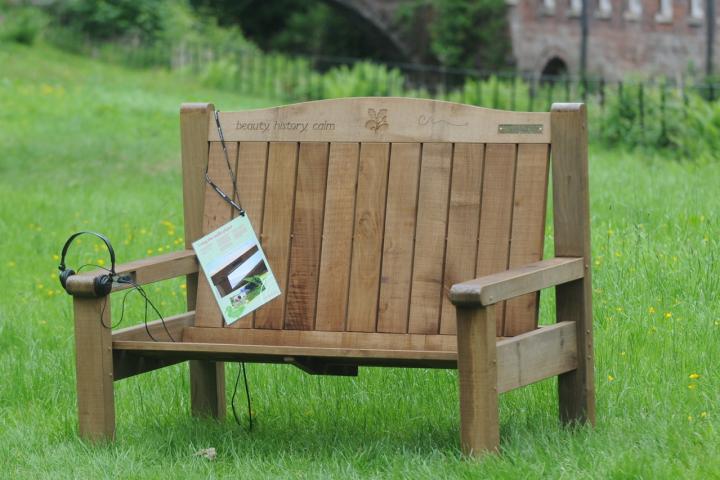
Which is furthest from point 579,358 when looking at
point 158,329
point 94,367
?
point 94,367

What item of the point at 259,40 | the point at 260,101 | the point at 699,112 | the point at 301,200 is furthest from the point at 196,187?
the point at 259,40

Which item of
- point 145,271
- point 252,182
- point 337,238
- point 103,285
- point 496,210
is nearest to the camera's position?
point 103,285

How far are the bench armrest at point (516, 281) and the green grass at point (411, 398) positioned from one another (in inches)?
19.2

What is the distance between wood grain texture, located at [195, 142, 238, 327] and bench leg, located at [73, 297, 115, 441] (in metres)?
0.50

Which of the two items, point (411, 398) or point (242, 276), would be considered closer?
point (242, 276)

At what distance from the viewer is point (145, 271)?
461cm

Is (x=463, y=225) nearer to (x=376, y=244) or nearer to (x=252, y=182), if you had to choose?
(x=376, y=244)

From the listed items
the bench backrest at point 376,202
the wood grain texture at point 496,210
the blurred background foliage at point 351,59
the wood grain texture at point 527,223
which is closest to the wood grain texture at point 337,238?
the bench backrest at point 376,202

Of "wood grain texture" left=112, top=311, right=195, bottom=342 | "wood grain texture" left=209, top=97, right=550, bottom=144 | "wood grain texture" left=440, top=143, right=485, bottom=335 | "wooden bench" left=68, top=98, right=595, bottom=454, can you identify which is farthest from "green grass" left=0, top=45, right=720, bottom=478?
"wood grain texture" left=209, top=97, right=550, bottom=144

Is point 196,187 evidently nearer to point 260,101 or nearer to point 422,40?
point 260,101

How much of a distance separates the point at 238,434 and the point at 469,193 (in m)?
1.21

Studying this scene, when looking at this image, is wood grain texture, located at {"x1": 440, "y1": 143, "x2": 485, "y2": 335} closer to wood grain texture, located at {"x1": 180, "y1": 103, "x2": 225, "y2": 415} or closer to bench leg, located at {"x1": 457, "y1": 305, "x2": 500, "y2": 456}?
bench leg, located at {"x1": 457, "y1": 305, "x2": 500, "y2": 456}

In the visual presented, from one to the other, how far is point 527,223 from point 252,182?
1.09 metres

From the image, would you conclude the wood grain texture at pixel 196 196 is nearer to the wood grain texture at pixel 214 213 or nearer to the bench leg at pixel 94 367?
the wood grain texture at pixel 214 213
